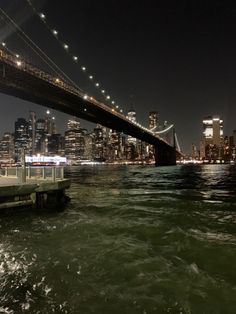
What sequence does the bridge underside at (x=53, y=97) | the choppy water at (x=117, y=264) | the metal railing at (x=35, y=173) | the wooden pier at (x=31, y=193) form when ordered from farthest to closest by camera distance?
1. the bridge underside at (x=53, y=97)
2. the metal railing at (x=35, y=173)
3. the wooden pier at (x=31, y=193)
4. the choppy water at (x=117, y=264)

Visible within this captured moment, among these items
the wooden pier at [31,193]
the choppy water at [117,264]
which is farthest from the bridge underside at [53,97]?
the choppy water at [117,264]

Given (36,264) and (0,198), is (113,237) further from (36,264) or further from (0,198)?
(0,198)

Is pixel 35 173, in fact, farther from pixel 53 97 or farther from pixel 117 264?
pixel 53 97

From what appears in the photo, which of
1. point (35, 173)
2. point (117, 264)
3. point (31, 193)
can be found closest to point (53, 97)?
point (35, 173)

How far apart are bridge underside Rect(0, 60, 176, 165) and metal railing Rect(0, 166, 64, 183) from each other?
22800 millimetres

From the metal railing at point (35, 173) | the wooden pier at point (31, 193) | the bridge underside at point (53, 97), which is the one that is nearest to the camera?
the wooden pier at point (31, 193)

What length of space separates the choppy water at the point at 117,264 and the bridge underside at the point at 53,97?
35699 millimetres

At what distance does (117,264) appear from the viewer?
30.5ft

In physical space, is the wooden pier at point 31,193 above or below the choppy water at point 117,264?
above

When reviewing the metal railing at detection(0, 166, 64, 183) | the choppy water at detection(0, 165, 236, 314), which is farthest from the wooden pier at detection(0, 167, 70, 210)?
the choppy water at detection(0, 165, 236, 314)

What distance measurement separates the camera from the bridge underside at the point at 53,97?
48188 millimetres

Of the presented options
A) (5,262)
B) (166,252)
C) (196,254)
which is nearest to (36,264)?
(5,262)

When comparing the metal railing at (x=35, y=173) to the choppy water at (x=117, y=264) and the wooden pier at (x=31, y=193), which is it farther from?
the choppy water at (x=117, y=264)

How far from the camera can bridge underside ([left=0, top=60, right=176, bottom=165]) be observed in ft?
158
